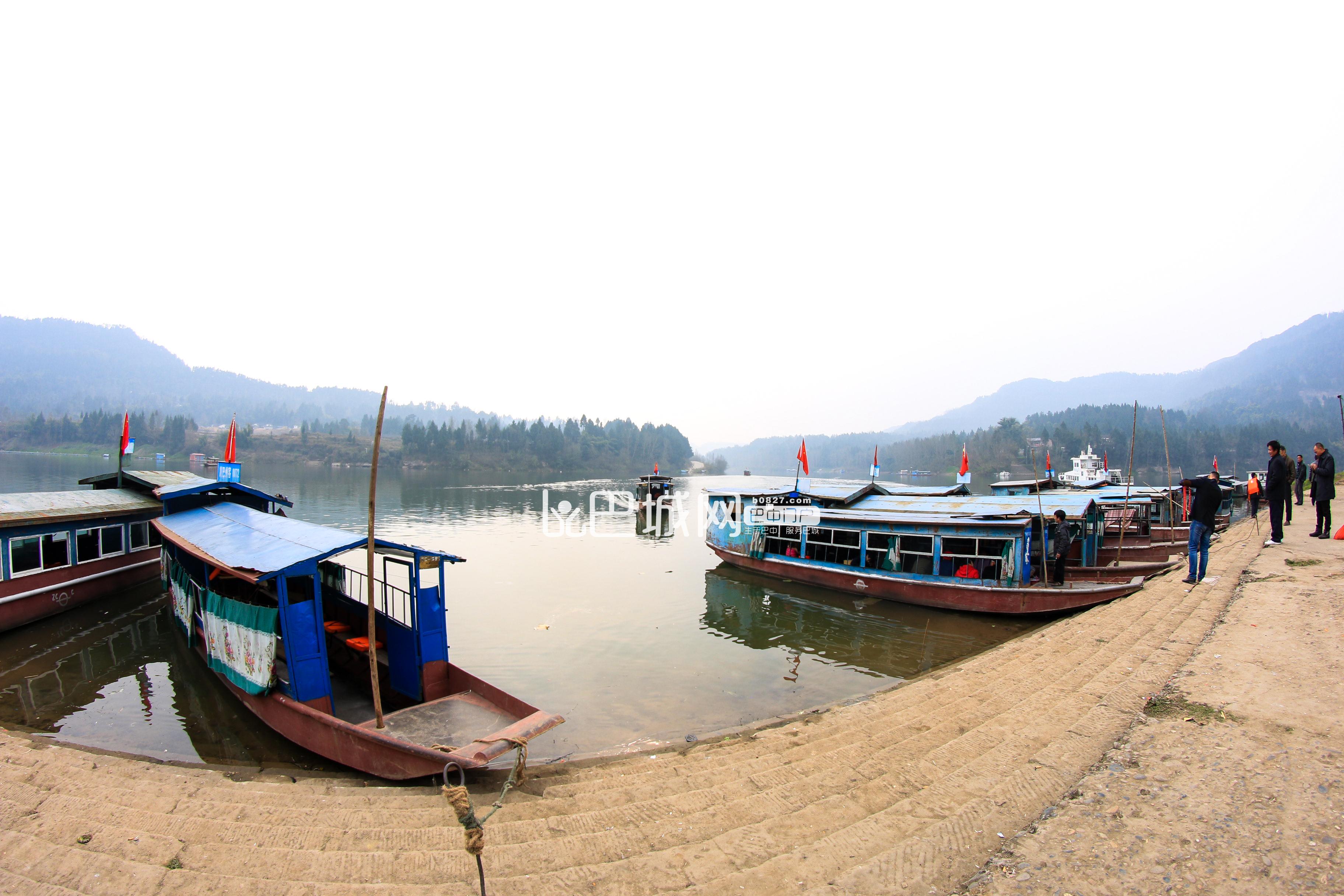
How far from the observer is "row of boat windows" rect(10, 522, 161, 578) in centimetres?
1498

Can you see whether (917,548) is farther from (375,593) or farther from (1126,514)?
(375,593)

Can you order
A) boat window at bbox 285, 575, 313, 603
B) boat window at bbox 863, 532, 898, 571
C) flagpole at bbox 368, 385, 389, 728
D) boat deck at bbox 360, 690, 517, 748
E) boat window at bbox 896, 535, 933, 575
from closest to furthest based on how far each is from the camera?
1. flagpole at bbox 368, 385, 389, 728
2. boat deck at bbox 360, 690, 517, 748
3. boat window at bbox 285, 575, 313, 603
4. boat window at bbox 896, 535, 933, 575
5. boat window at bbox 863, 532, 898, 571

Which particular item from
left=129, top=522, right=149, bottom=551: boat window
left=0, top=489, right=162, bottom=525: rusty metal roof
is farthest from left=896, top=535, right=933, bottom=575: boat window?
left=129, top=522, right=149, bottom=551: boat window

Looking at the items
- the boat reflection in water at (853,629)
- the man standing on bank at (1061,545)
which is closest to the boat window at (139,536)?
the boat reflection in water at (853,629)

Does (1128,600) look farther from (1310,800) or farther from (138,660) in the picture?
(138,660)

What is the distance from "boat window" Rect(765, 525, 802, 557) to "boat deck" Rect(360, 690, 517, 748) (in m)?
15.2

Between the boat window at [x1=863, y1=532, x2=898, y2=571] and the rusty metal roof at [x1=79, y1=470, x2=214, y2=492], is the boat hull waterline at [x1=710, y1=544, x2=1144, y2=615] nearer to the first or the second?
the boat window at [x1=863, y1=532, x2=898, y2=571]

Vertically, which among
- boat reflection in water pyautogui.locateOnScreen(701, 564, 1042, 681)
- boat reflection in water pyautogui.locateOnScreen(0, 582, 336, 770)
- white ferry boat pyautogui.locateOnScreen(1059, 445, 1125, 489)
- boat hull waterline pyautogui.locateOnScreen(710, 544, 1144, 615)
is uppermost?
white ferry boat pyautogui.locateOnScreen(1059, 445, 1125, 489)

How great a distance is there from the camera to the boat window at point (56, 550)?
15.6m

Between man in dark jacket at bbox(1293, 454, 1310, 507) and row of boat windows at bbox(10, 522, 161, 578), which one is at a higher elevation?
man in dark jacket at bbox(1293, 454, 1310, 507)

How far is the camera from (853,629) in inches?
692

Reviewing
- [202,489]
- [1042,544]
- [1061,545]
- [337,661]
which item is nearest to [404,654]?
[337,661]

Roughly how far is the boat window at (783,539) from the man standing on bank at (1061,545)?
8243 mm

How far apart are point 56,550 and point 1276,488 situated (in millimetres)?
32938
